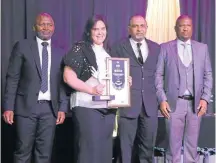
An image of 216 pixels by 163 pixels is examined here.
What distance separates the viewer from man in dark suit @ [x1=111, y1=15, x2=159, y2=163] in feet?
10.8

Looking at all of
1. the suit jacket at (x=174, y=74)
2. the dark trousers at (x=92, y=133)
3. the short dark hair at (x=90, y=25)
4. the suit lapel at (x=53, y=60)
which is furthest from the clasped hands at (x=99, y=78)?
the suit jacket at (x=174, y=74)

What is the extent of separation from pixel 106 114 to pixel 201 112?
34.7 inches

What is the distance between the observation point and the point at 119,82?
3051 mm

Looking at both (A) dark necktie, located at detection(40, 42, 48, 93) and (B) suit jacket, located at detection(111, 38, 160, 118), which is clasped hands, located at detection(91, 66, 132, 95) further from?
(A) dark necktie, located at detection(40, 42, 48, 93)

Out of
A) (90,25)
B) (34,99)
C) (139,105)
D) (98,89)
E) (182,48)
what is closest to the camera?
(98,89)

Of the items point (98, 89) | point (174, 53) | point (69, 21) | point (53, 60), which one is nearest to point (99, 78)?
point (98, 89)

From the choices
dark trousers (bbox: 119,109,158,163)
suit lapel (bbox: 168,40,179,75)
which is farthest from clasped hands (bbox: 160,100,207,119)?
suit lapel (bbox: 168,40,179,75)

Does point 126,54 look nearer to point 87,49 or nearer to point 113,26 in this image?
point 87,49

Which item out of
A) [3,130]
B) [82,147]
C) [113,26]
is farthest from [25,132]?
[113,26]

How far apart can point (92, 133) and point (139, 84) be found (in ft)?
2.06

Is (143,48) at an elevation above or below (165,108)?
above

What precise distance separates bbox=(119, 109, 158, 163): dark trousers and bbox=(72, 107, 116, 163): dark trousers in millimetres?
322

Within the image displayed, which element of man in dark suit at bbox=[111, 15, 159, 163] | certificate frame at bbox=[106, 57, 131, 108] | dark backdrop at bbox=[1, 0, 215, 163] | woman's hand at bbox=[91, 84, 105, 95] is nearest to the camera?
woman's hand at bbox=[91, 84, 105, 95]

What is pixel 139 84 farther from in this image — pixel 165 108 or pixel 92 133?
pixel 92 133
